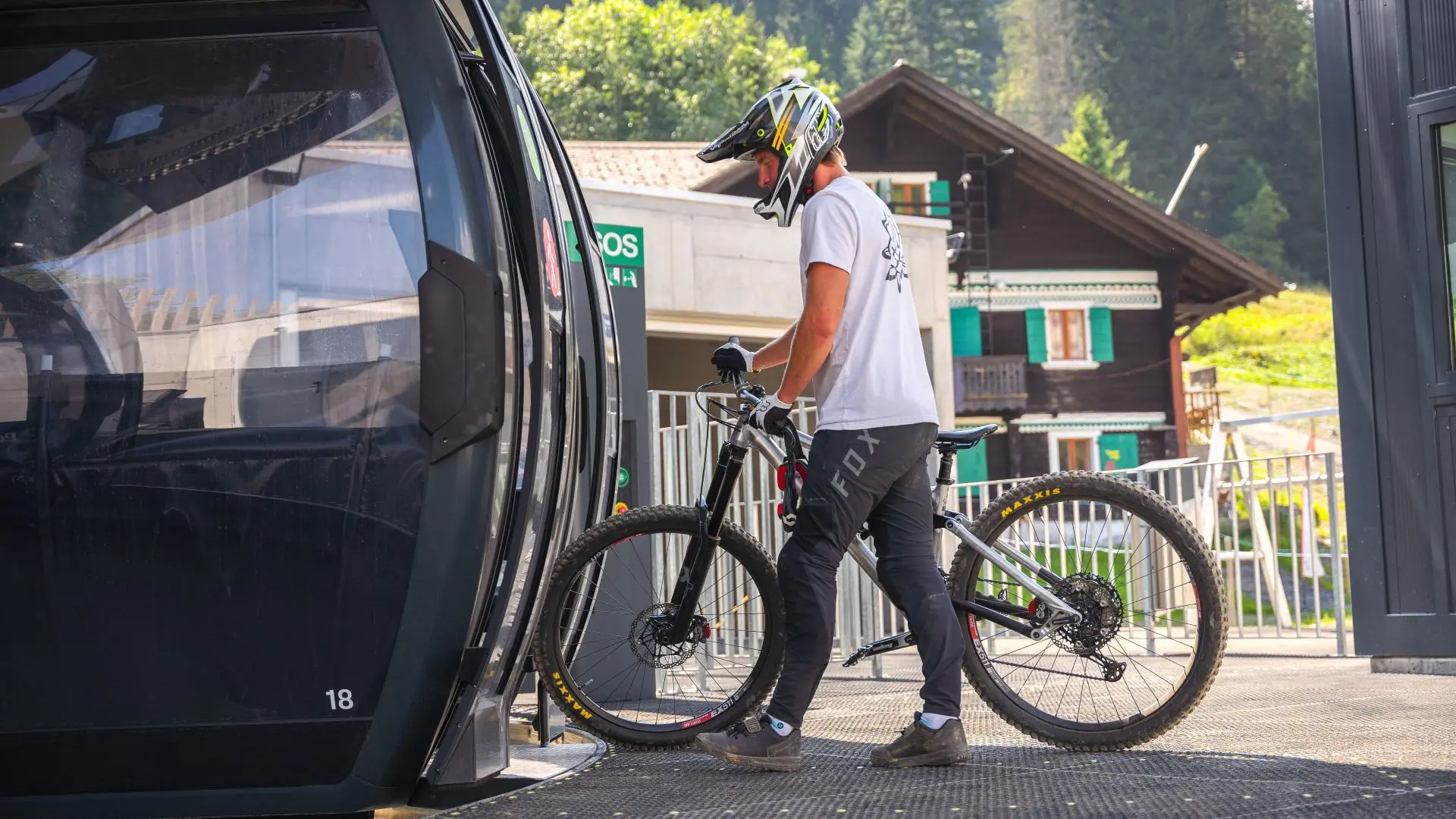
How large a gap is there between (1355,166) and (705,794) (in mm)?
4236

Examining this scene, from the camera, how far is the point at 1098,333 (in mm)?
35656

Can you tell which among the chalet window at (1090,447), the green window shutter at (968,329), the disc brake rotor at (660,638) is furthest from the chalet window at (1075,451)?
the disc brake rotor at (660,638)

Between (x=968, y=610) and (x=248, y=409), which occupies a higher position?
(x=248, y=409)

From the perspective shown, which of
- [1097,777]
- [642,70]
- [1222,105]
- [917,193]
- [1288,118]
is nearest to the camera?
[1097,777]

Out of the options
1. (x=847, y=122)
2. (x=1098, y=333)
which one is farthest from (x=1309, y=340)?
(x=847, y=122)

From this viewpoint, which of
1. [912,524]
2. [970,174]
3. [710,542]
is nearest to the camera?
Answer: [912,524]

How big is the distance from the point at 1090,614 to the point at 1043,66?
104 m

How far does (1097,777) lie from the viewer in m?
3.90

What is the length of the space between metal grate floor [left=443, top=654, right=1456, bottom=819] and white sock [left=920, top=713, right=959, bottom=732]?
4.7 inches

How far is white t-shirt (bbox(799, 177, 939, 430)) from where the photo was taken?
13.8ft

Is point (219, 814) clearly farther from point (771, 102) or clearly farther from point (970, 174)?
point (970, 174)

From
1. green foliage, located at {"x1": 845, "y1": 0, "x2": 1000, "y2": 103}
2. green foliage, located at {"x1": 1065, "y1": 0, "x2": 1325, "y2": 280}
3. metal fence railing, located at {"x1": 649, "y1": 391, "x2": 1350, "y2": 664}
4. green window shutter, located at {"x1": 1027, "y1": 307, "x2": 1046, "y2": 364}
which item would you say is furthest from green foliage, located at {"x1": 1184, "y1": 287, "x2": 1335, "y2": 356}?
metal fence railing, located at {"x1": 649, "y1": 391, "x2": 1350, "y2": 664}

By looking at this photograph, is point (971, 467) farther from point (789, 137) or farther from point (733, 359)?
point (789, 137)

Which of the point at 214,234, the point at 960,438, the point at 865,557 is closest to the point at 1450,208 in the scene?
the point at 960,438
